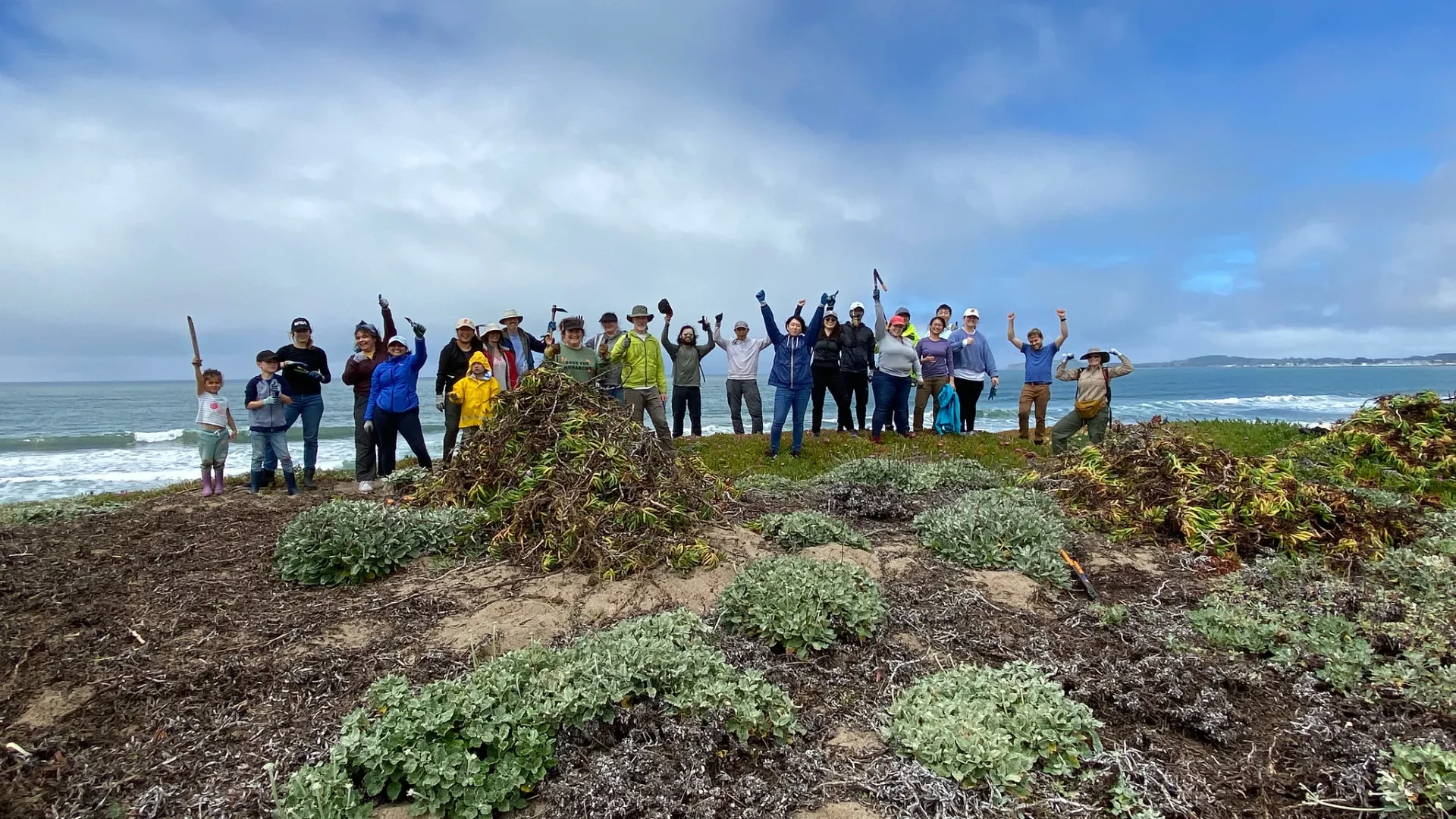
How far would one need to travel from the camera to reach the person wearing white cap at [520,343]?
10484 mm

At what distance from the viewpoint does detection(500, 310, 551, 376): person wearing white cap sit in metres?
10.5

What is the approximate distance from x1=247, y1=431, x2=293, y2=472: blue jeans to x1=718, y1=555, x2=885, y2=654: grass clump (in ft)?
23.6

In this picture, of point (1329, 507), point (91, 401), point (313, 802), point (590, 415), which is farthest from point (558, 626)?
point (91, 401)

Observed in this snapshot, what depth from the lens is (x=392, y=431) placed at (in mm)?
9055

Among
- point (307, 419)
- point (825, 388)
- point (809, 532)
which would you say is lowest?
point (809, 532)

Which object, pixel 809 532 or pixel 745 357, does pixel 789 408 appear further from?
pixel 809 532

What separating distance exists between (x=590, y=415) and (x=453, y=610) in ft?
8.14

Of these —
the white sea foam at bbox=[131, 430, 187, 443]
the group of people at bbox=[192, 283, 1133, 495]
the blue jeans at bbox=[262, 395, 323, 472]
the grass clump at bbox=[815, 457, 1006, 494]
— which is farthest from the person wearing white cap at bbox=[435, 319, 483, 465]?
the white sea foam at bbox=[131, 430, 187, 443]

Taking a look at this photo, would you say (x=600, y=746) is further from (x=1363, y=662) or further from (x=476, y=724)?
(x=1363, y=662)

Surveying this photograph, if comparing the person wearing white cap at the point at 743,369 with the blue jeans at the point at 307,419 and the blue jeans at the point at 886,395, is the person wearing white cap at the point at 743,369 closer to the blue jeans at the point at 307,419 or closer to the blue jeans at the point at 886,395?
the blue jeans at the point at 886,395

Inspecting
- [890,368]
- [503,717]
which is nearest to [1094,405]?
[890,368]

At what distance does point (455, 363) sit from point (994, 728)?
28.1ft

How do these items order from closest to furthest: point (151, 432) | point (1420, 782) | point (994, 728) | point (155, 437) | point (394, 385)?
point (1420, 782)
point (994, 728)
point (394, 385)
point (155, 437)
point (151, 432)

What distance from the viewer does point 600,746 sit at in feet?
10.2
